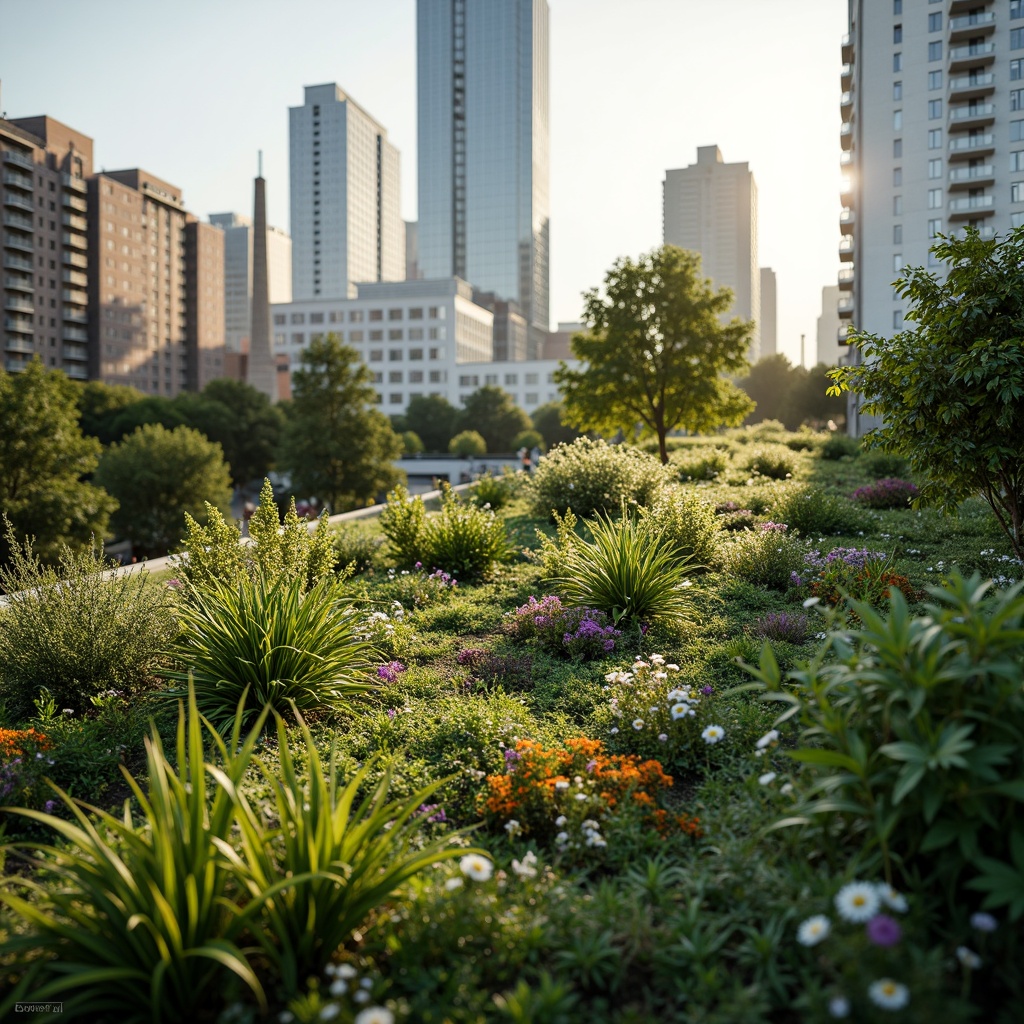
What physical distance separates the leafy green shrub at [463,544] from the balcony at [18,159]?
9533 cm

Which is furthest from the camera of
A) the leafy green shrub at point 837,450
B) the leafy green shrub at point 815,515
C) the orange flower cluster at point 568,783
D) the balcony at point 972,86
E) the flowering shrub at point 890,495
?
the balcony at point 972,86

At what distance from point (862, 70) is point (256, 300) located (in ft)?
248

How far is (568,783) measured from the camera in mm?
3832

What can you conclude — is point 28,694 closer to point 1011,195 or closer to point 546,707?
point 546,707

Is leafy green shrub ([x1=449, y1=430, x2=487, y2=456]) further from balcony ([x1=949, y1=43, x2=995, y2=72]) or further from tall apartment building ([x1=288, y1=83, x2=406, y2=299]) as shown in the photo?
tall apartment building ([x1=288, y1=83, x2=406, y2=299])

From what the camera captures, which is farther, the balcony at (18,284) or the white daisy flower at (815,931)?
the balcony at (18,284)

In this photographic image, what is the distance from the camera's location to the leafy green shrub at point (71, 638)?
5.36 m

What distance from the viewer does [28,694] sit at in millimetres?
5422

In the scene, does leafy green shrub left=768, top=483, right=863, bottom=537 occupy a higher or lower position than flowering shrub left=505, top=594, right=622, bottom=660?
higher

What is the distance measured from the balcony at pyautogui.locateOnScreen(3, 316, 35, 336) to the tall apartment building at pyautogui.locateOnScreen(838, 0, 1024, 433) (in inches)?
3293

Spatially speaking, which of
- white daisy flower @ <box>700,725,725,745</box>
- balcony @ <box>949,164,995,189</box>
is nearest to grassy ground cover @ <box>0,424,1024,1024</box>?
white daisy flower @ <box>700,725,725,745</box>

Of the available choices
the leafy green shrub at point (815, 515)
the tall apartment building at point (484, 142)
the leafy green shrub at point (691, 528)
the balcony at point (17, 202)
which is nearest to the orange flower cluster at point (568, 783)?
the leafy green shrub at point (691, 528)

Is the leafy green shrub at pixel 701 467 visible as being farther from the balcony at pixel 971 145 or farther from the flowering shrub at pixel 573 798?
the balcony at pixel 971 145

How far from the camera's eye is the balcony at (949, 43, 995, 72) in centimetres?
4934
